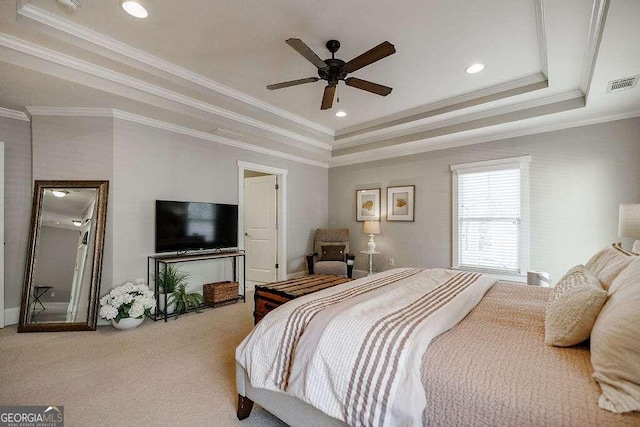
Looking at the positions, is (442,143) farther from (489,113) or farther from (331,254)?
(331,254)

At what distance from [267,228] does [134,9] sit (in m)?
3.75

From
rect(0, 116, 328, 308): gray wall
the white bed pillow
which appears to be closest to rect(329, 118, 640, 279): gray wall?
the white bed pillow

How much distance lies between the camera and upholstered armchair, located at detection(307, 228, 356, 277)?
A: 4906 millimetres

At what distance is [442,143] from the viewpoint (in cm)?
460

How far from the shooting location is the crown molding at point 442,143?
138 inches

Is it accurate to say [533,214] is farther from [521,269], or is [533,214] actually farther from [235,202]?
[235,202]

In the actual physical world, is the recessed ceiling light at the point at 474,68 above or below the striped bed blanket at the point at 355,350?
above

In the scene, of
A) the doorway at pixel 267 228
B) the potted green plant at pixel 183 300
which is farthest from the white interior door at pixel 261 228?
the potted green plant at pixel 183 300

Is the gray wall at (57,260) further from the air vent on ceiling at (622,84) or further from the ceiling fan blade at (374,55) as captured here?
the air vent on ceiling at (622,84)

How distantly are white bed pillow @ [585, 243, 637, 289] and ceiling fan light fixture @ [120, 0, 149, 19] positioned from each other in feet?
11.5

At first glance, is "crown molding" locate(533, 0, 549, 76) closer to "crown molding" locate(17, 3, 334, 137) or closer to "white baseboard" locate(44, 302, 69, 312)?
"crown molding" locate(17, 3, 334, 137)

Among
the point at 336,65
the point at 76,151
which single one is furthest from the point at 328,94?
the point at 76,151

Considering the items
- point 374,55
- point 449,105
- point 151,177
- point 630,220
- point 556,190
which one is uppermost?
point 449,105

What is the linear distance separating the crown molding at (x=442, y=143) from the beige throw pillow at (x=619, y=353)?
347 centimetres
